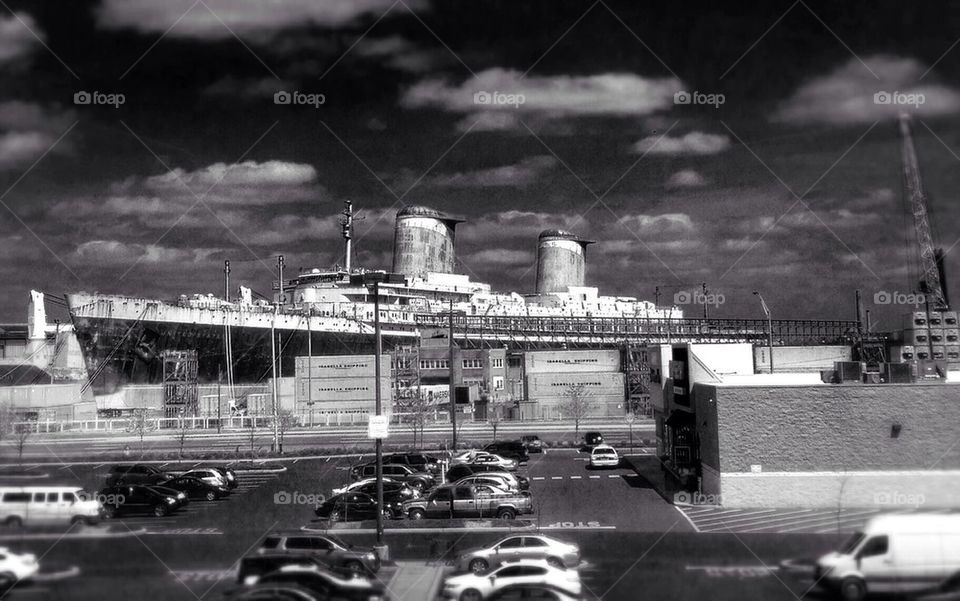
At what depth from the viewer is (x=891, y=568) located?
7.67 metres

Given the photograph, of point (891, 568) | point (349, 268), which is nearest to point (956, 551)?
point (891, 568)

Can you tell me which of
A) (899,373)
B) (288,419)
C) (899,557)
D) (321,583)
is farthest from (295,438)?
(899,557)

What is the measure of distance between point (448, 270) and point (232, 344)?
1373 inches

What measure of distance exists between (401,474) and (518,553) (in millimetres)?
10856

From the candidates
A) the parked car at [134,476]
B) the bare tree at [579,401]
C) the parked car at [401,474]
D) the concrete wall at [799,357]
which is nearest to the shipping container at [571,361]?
the bare tree at [579,401]

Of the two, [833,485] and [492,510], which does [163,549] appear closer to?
[492,510]

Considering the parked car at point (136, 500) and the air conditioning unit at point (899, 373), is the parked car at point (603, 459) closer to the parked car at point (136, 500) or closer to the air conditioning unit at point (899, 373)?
the air conditioning unit at point (899, 373)

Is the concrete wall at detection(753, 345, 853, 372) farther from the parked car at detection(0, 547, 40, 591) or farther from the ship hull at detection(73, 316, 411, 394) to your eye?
the parked car at detection(0, 547, 40, 591)

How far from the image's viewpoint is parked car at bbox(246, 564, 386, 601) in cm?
835

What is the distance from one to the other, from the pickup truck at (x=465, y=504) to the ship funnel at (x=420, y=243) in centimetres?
6313

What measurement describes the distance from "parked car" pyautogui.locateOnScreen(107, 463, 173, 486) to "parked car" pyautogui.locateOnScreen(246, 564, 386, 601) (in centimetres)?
1095

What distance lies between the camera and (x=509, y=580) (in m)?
9.38

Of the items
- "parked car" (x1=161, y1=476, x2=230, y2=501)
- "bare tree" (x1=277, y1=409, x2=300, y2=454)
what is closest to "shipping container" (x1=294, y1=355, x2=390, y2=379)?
"bare tree" (x1=277, y1=409, x2=300, y2=454)

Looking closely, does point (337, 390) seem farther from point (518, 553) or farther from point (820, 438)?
point (518, 553)
